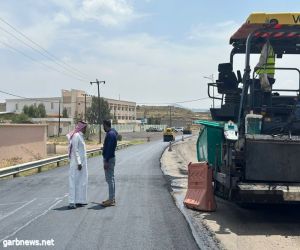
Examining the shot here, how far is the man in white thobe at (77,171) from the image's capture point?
10.3 meters

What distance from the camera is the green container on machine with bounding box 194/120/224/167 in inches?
395

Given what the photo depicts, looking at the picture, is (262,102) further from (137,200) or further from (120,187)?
(120,187)

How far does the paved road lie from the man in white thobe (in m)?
0.28

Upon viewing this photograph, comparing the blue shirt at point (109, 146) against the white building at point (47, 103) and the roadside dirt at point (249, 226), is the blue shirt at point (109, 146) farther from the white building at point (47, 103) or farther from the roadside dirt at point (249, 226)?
the white building at point (47, 103)

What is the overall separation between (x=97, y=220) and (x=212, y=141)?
3172mm

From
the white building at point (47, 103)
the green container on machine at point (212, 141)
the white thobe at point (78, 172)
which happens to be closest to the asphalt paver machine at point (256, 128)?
the green container on machine at point (212, 141)

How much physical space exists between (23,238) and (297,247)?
393 cm

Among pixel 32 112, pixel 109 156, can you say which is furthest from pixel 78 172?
pixel 32 112

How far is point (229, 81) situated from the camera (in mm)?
9805

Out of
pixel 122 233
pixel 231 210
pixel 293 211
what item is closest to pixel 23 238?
pixel 122 233

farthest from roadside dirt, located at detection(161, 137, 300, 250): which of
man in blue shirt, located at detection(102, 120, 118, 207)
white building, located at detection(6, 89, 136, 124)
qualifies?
white building, located at detection(6, 89, 136, 124)

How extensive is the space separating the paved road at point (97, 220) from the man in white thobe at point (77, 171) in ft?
0.93

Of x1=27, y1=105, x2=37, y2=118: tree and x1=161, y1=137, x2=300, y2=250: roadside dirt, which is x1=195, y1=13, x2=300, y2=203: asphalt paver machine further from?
x1=27, y1=105, x2=37, y2=118: tree

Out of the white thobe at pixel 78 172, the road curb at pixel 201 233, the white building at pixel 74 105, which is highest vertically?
the white building at pixel 74 105
